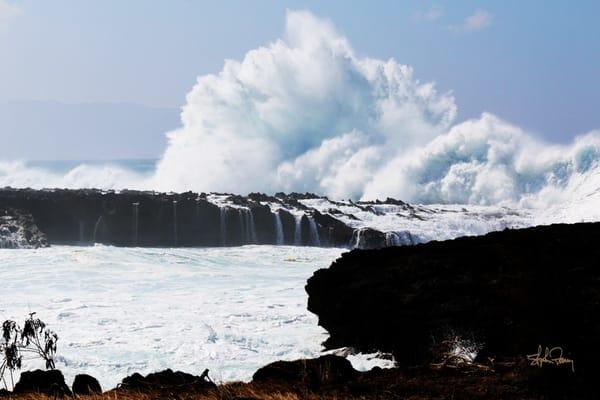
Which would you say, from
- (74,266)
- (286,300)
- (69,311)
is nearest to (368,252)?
(286,300)

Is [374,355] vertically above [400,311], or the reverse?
[400,311]

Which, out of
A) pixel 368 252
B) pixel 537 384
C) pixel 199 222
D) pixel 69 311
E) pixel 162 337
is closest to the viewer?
pixel 537 384

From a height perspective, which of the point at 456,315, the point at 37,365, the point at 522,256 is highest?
the point at 522,256

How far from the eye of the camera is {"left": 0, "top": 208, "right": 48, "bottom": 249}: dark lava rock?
40.0 meters

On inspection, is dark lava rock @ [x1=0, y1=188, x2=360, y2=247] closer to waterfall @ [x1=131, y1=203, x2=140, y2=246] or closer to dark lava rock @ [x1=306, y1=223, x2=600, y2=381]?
waterfall @ [x1=131, y1=203, x2=140, y2=246]

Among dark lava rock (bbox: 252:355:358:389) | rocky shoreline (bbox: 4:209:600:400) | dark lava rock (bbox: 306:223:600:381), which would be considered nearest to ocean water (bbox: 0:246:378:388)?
dark lava rock (bbox: 306:223:600:381)

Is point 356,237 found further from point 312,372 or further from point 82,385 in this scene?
point 312,372

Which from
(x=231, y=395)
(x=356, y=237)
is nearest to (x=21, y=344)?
(x=231, y=395)

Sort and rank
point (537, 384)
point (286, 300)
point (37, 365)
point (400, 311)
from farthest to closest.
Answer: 1. point (286, 300)
2. point (37, 365)
3. point (400, 311)
4. point (537, 384)

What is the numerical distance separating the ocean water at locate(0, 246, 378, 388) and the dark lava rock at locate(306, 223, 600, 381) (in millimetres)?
947

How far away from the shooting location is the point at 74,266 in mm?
Result: 28484

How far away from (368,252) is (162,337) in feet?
15.2

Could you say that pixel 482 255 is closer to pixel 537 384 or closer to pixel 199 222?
pixel 537 384

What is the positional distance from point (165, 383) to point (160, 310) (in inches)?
532
